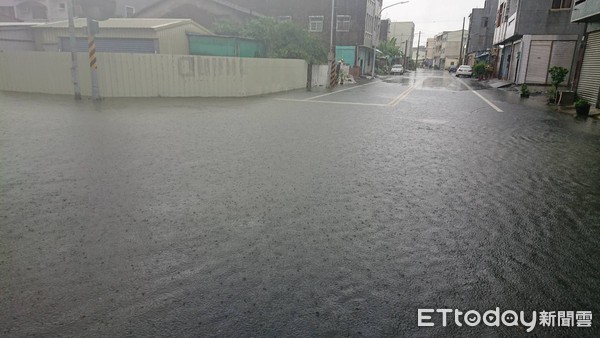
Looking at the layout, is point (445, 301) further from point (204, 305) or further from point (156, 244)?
point (156, 244)

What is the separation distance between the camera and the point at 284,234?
14.4ft

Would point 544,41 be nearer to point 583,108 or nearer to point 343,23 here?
point 583,108

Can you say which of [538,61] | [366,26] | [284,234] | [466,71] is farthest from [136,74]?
[466,71]

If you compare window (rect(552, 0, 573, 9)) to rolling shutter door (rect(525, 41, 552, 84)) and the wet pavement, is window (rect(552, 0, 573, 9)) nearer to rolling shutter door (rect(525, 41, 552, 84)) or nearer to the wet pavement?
rolling shutter door (rect(525, 41, 552, 84))

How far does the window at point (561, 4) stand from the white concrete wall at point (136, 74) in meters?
23.5

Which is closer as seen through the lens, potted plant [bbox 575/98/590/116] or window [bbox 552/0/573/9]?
potted plant [bbox 575/98/590/116]

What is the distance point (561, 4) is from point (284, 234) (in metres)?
33.9

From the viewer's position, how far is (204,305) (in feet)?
10.4

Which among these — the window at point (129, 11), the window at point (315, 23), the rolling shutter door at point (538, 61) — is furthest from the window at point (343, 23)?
the window at point (129, 11)

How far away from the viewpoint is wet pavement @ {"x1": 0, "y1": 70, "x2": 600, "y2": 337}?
3098 mm

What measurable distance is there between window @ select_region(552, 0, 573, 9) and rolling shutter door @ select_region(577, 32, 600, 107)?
1221cm

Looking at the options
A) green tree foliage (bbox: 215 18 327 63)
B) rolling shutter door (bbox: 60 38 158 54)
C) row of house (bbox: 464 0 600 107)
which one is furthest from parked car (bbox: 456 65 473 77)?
rolling shutter door (bbox: 60 38 158 54)

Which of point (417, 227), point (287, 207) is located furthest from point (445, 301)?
point (287, 207)

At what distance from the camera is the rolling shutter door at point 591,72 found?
17984 mm
